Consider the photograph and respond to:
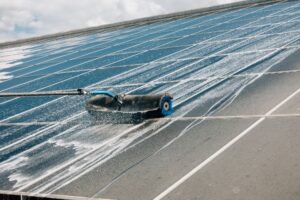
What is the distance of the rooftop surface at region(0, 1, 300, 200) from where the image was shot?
160 inches

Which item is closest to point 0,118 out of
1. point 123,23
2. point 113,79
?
point 113,79

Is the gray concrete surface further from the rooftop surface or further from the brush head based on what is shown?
the brush head

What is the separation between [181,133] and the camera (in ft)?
17.9

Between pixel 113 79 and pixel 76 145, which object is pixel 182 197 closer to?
pixel 76 145

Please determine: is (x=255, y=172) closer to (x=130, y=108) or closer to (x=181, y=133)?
(x=181, y=133)

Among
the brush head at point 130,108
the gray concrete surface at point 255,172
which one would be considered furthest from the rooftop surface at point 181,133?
the brush head at point 130,108

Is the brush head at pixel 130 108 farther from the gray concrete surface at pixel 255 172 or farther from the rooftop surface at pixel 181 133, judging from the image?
the gray concrete surface at pixel 255 172

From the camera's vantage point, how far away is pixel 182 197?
3.80 metres

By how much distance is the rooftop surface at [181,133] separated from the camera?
13.3 ft

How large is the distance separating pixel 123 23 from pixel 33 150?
19252 millimetres

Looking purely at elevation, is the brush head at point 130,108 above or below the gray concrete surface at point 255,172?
above

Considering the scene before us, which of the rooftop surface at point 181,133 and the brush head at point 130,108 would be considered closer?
the rooftop surface at point 181,133

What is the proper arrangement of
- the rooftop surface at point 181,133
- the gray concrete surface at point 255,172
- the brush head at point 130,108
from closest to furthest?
the gray concrete surface at point 255,172 → the rooftop surface at point 181,133 → the brush head at point 130,108

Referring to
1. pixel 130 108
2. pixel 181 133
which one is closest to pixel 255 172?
pixel 181 133
